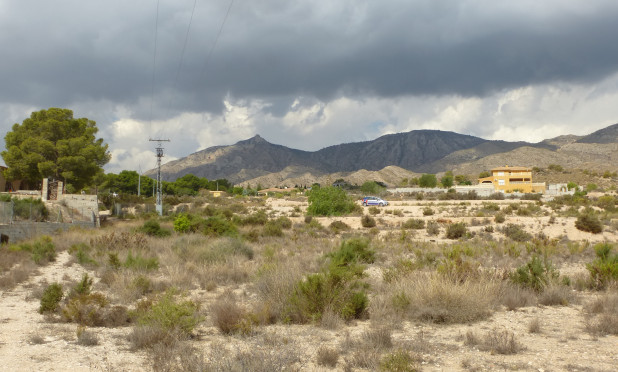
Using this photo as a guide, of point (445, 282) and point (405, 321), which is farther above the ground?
point (445, 282)

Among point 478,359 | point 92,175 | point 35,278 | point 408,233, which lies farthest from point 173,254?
point 92,175

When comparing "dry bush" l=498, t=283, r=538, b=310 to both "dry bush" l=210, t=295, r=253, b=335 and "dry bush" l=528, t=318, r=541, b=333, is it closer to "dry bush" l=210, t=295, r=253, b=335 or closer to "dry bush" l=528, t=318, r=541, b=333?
"dry bush" l=528, t=318, r=541, b=333

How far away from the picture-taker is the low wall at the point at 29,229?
28.5m

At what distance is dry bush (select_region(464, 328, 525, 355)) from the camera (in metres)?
7.29

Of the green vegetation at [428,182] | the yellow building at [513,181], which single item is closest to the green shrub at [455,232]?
the yellow building at [513,181]

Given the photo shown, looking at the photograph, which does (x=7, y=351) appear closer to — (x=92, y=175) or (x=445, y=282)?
(x=445, y=282)

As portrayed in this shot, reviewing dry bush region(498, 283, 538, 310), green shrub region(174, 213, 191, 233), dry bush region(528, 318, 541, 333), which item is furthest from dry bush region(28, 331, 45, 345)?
green shrub region(174, 213, 191, 233)

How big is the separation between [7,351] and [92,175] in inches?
1791

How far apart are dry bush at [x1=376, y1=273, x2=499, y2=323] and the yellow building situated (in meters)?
87.4

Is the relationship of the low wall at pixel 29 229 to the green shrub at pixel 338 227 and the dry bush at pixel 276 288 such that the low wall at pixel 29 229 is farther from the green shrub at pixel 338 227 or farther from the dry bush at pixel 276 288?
the dry bush at pixel 276 288

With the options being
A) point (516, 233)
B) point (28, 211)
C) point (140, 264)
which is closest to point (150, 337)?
point (140, 264)

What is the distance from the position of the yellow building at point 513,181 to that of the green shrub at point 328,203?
168 feet

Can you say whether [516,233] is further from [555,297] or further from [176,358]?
[176,358]

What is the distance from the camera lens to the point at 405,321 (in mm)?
9648
